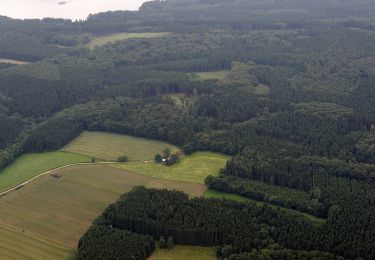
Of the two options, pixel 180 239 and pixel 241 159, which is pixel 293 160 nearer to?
pixel 241 159

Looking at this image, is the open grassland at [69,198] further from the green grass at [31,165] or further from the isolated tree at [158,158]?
the isolated tree at [158,158]

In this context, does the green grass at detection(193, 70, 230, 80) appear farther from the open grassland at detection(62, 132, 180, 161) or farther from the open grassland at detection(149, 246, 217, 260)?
the open grassland at detection(149, 246, 217, 260)

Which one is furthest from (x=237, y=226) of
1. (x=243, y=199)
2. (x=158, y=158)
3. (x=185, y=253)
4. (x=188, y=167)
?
(x=158, y=158)

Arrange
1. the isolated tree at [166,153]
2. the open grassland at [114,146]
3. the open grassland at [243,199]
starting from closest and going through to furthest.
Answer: the open grassland at [243,199] < the isolated tree at [166,153] < the open grassland at [114,146]

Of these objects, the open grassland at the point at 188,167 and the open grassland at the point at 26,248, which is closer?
the open grassland at the point at 26,248

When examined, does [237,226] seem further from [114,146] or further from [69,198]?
[114,146]

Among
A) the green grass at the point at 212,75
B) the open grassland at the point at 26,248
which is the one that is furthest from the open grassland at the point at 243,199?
the green grass at the point at 212,75

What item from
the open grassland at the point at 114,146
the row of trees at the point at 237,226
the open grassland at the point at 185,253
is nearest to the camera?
the row of trees at the point at 237,226
